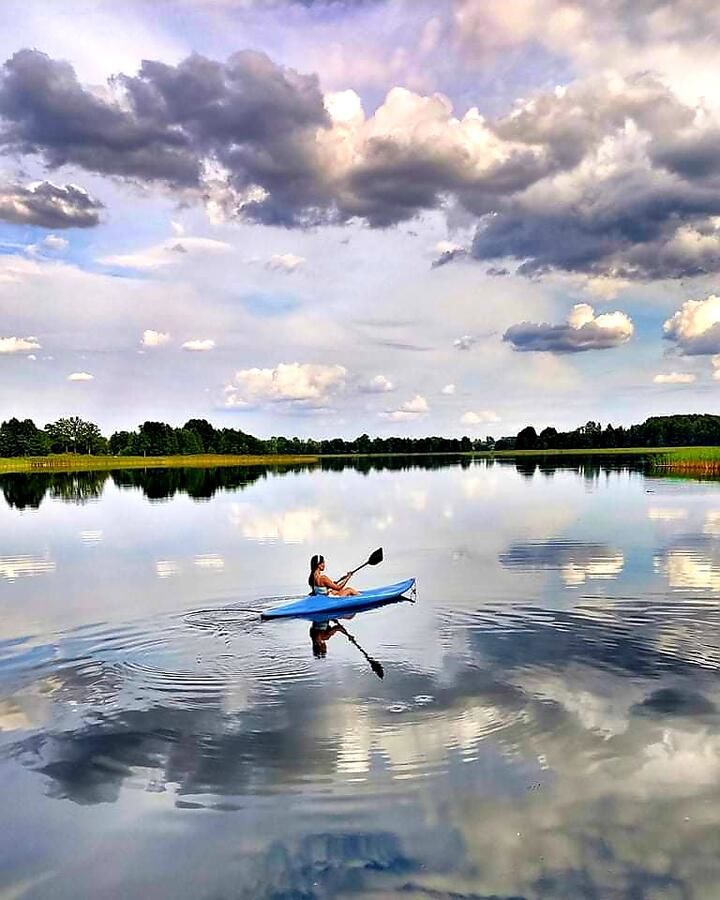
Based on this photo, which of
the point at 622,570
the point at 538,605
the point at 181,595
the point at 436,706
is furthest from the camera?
the point at 622,570

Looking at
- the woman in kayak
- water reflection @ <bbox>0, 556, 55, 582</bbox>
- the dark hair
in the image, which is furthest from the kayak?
water reflection @ <bbox>0, 556, 55, 582</bbox>

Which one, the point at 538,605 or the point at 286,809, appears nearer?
the point at 286,809

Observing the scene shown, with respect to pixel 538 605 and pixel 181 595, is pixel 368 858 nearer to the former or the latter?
pixel 538 605

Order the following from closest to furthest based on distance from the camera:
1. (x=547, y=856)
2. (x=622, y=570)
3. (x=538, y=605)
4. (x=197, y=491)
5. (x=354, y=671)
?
(x=547, y=856), (x=354, y=671), (x=538, y=605), (x=622, y=570), (x=197, y=491)

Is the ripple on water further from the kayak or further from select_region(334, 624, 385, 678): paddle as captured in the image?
select_region(334, 624, 385, 678): paddle

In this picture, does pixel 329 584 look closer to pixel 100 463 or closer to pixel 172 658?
pixel 172 658

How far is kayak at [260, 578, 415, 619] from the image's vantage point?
1836cm

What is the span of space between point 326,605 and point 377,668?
4506mm

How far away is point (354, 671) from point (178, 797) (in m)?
5.49

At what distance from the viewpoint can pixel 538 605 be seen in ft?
63.0

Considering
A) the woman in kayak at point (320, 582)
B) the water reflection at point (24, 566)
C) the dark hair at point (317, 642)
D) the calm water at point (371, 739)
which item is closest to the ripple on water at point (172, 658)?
the calm water at point (371, 739)

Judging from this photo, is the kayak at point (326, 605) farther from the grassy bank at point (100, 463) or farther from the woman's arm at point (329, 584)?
the grassy bank at point (100, 463)

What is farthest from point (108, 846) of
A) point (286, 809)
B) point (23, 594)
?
point (23, 594)

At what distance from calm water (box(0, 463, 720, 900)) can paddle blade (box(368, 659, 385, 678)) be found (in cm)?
16
